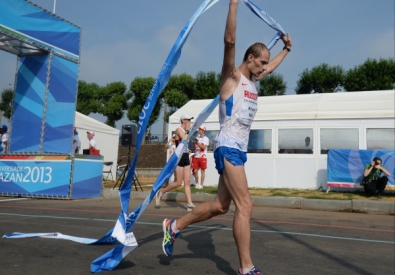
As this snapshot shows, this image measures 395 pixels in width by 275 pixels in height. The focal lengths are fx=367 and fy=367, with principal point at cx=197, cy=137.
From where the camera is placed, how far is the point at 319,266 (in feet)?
12.6

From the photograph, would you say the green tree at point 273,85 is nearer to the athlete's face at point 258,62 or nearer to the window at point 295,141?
the window at point 295,141

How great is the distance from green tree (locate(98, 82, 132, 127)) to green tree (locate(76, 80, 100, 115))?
25.7 inches

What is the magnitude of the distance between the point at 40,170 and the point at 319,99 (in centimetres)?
1114

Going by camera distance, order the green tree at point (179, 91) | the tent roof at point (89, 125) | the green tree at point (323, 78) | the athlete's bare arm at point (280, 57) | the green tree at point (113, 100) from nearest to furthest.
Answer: the athlete's bare arm at point (280, 57)
the tent roof at point (89, 125)
the green tree at point (323, 78)
the green tree at point (179, 91)
the green tree at point (113, 100)

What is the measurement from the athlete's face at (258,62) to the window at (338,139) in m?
11.8

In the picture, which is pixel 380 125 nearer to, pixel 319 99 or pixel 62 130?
pixel 319 99

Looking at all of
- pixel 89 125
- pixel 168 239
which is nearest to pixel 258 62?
pixel 168 239

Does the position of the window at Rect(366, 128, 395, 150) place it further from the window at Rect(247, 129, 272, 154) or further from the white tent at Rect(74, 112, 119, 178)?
the white tent at Rect(74, 112, 119, 178)

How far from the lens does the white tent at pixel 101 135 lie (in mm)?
18156

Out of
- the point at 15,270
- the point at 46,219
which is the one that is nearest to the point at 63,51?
the point at 46,219

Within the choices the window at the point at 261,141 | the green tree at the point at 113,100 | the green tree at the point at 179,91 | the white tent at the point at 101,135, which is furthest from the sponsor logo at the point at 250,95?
the green tree at the point at 113,100

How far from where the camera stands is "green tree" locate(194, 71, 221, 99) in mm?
46719

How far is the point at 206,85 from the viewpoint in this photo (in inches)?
1892

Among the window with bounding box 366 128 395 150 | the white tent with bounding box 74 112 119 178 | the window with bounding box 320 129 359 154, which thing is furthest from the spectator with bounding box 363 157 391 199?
the white tent with bounding box 74 112 119 178
